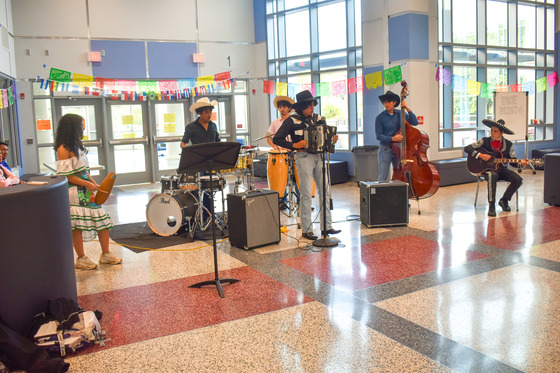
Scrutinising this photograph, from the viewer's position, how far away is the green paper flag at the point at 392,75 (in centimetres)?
962

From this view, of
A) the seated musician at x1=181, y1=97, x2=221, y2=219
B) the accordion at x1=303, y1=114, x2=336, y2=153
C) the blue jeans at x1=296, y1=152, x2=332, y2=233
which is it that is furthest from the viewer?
the seated musician at x1=181, y1=97, x2=221, y2=219

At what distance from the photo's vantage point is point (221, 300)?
412cm

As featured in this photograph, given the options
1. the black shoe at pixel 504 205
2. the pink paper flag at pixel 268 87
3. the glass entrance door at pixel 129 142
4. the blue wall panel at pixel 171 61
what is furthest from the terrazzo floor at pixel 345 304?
the blue wall panel at pixel 171 61

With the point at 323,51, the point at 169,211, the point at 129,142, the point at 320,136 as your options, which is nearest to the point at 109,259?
the point at 169,211

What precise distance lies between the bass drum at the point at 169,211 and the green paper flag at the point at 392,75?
197 inches

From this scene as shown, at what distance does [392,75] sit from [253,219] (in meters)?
5.34

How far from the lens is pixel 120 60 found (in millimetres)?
11641

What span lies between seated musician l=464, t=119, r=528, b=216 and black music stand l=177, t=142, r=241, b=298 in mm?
4181

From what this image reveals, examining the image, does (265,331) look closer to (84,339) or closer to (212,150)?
(84,339)

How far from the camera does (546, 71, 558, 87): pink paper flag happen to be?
507 inches

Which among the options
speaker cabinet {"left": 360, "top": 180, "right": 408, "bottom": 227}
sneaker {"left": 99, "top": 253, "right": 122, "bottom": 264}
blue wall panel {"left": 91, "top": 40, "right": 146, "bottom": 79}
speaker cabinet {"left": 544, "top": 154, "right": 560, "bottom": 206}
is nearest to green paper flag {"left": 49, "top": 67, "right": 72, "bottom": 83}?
blue wall panel {"left": 91, "top": 40, "right": 146, "bottom": 79}

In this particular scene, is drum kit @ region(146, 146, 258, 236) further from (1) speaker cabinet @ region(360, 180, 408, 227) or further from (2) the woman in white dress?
(1) speaker cabinet @ region(360, 180, 408, 227)

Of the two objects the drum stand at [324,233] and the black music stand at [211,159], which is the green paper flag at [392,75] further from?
the black music stand at [211,159]

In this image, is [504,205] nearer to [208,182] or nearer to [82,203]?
[208,182]
